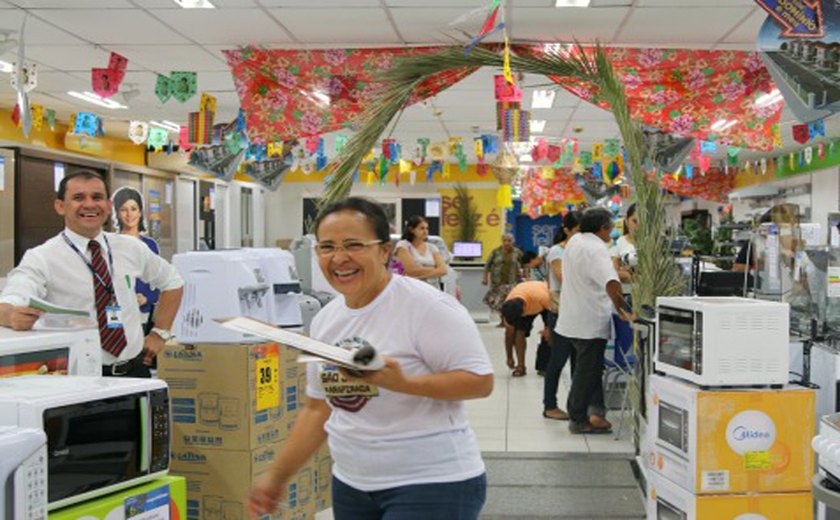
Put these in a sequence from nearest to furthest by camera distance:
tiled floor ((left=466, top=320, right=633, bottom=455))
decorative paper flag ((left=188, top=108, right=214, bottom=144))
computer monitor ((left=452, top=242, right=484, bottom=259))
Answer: tiled floor ((left=466, top=320, right=633, bottom=455)), decorative paper flag ((left=188, top=108, right=214, bottom=144)), computer monitor ((left=452, top=242, right=484, bottom=259))

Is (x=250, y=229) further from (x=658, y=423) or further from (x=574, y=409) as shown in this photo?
(x=658, y=423)

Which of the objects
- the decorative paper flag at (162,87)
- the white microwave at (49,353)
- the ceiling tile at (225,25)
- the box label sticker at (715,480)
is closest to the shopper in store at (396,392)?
the white microwave at (49,353)

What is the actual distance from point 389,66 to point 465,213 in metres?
10.6

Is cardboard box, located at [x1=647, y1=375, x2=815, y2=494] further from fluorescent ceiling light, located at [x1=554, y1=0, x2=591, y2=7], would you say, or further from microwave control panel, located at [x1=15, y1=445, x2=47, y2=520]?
fluorescent ceiling light, located at [x1=554, y1=0, x2=591, y2=7]

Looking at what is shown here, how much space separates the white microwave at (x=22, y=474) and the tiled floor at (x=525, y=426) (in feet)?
14.5

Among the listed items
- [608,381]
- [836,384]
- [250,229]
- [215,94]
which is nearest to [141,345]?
[836,384]

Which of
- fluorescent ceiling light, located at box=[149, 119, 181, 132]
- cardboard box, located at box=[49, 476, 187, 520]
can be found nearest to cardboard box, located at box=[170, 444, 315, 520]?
cardboard box, located at box=[49, 476, 187, 520]

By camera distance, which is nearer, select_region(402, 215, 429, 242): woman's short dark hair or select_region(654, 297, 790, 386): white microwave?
select_region(654, 297, 790, 386): white microwave

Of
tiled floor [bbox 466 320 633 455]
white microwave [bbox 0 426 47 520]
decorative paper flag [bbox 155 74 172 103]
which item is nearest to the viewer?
white microwave [bbox 0 426 47 520]

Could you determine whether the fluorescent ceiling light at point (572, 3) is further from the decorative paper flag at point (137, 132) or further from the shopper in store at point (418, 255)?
the decorative paper flag at point (137, 132)

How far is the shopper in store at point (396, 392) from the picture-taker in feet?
6.73

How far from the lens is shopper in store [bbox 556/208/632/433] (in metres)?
5.99

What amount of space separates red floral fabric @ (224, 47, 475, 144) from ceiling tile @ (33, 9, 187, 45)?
24.9 inches

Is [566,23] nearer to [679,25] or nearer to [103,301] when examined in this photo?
[679,25]
